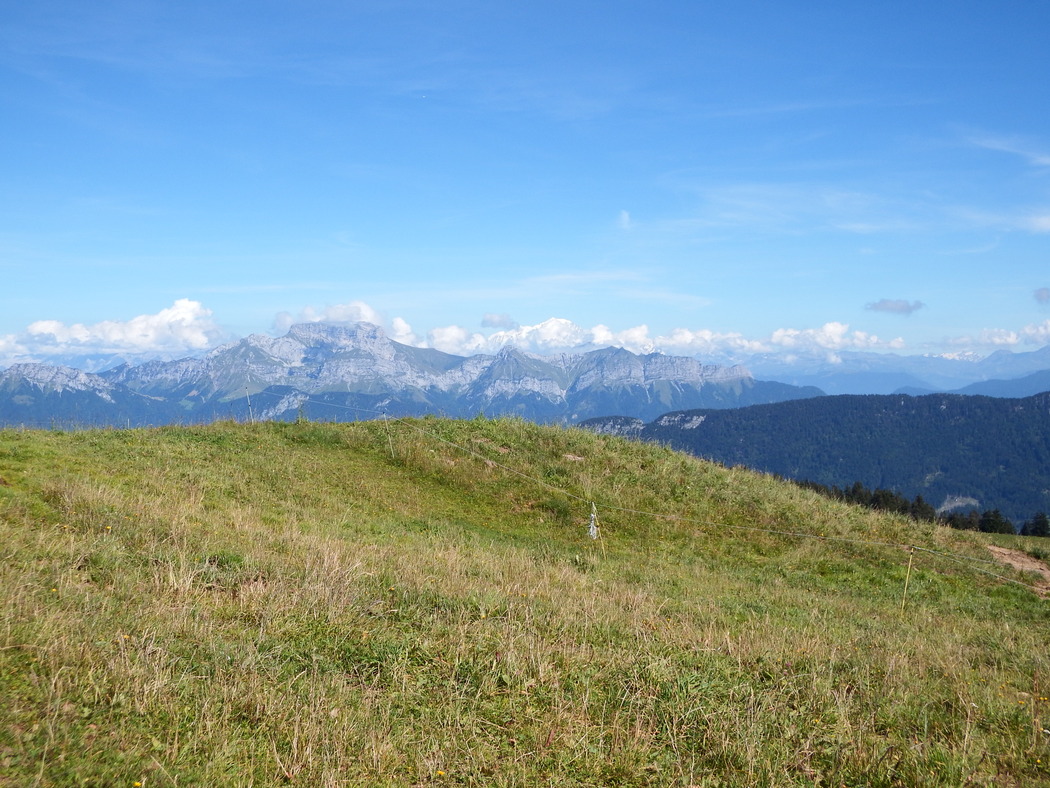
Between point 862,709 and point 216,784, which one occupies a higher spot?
point 216,784

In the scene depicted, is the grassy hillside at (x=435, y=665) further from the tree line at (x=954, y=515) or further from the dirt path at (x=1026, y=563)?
the tree line at (x=954, y=515)

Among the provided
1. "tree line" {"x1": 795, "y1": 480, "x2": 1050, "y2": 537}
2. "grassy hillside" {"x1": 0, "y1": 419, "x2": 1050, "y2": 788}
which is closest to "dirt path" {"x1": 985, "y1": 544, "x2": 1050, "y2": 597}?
"grassy hillside" {"x1": 0, "y1": 419, "x2": 1050, "y2": 788}

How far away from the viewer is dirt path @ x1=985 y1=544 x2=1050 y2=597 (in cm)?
1833

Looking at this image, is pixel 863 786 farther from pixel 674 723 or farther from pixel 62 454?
pixel 62 454

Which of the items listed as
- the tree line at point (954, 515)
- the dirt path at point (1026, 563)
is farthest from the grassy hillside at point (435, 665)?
the tree line at point (954, 515)

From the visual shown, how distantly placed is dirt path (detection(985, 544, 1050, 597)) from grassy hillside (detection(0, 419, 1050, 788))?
3268 mm

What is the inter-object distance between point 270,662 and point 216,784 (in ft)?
5.54

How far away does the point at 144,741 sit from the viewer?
456cm

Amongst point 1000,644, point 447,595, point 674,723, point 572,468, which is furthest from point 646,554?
point 674,723

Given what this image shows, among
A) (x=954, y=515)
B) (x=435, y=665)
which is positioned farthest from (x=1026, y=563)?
(x=954, y=515)

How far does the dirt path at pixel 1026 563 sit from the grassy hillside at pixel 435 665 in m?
3.27

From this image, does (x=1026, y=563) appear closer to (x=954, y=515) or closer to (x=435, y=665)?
(x=435, y=665)

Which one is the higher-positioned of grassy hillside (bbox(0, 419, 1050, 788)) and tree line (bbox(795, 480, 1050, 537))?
grassy hillside (bbox(0, 419, 1050, 788))

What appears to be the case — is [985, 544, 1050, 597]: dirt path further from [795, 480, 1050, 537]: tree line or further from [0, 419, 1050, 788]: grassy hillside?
[795, 480, 1050, 537]: tree line
